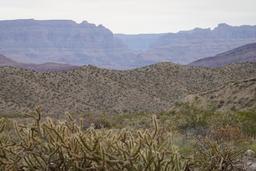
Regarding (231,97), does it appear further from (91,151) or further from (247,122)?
(91,151)

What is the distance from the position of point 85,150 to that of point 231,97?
2022 cm

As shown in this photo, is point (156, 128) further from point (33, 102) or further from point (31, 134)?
point (33, 102)

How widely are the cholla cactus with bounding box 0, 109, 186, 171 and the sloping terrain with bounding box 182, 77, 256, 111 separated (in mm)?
17235

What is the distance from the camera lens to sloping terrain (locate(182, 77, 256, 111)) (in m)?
23.6

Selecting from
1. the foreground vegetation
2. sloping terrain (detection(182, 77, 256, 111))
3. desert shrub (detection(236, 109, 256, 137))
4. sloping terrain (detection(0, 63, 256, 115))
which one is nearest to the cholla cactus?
the foreground vegetation

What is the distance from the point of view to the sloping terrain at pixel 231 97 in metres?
23.6

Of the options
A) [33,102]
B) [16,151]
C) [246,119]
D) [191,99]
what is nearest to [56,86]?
[33,102]

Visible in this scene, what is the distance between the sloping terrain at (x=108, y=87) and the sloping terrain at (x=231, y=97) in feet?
38.6

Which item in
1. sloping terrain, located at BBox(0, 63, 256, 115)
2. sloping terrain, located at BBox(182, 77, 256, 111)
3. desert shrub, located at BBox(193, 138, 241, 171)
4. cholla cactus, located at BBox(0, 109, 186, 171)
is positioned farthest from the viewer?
sloping terrain, located at BBox(0, 63, 256, 115)

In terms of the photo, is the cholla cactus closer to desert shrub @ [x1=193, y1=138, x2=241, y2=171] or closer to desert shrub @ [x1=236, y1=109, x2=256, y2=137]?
desert shrub @ [x1=193, y1=138, x2=241, y2=171]

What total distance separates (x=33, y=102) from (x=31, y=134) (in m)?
37.2

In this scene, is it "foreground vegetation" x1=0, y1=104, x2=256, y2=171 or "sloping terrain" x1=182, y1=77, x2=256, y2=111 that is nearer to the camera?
"foreground vegetation" x1=0, y1=104, x2=256, y2=171

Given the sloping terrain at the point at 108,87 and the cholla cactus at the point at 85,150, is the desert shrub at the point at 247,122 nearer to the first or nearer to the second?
the cholla cactus at the point at 85,150

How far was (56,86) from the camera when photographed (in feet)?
153
